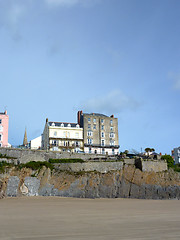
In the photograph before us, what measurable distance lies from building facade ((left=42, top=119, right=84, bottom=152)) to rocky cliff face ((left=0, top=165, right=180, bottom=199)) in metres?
21.9

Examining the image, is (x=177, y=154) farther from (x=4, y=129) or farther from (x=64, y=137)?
(x=4, y=129)

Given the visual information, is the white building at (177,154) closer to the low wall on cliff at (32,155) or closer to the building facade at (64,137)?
the building facade at (64,137)

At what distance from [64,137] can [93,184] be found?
26.4 metres

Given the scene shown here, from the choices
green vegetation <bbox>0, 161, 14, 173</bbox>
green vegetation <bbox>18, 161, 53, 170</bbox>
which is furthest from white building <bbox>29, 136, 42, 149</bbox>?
green vegetation <bbox>0, 161, 14, 173</bbox>

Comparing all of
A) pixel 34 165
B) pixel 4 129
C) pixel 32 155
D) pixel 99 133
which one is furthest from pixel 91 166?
pixel 4 129

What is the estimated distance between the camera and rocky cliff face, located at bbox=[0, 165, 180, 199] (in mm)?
36312

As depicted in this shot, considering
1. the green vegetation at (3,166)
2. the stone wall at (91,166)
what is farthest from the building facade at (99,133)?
the green vegetation at (3,166)

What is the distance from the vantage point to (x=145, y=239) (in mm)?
7402

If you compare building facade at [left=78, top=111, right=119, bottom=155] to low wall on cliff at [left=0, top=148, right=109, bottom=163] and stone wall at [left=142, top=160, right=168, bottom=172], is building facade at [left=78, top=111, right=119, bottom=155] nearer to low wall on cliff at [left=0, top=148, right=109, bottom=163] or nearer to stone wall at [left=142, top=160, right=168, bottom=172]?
low wall on cliff at [left=0, top=148, right=109, bottom=163]

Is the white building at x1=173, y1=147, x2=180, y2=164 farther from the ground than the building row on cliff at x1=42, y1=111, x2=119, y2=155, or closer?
closer

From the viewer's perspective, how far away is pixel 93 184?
3938 cm

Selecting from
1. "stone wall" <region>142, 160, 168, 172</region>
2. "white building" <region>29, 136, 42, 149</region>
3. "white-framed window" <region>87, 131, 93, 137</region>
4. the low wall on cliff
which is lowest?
"stone wall" <region>142, 160, 168, 172</region>

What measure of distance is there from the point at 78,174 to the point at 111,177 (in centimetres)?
608

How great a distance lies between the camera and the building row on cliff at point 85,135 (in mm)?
62844
